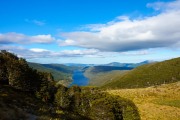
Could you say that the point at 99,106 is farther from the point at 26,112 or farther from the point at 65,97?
the point at 26,112

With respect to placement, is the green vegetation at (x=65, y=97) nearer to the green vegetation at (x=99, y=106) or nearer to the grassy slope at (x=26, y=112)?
the green vegetation at (x=99, y=106)

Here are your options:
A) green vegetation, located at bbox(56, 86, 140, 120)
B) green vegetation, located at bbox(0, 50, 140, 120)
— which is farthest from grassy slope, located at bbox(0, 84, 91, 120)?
green vegetation, located at bbox(56, 86, 140, 120)

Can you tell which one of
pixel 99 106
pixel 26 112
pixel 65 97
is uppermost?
pixel 26 112

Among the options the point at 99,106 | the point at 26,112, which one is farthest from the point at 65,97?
the point at 26,112

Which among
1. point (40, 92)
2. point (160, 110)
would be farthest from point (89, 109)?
point (160, 110)

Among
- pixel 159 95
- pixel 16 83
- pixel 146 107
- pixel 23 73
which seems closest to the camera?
pixel 16 83

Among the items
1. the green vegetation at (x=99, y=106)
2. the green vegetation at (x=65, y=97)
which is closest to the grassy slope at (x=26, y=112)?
the green vegetation at (x=65, y=97)

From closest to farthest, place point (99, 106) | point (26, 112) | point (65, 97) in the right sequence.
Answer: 1. point (26, 112)
2. point (99, 106)
3. point (65, 97)

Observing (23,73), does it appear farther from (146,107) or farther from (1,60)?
(146,107)

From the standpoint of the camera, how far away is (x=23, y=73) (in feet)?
327

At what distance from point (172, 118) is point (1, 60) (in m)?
72.0

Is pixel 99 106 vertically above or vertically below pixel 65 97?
below

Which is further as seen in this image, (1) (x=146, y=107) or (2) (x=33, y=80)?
(1) (x=146, y=107)

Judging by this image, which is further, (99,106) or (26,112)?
(99,106)
